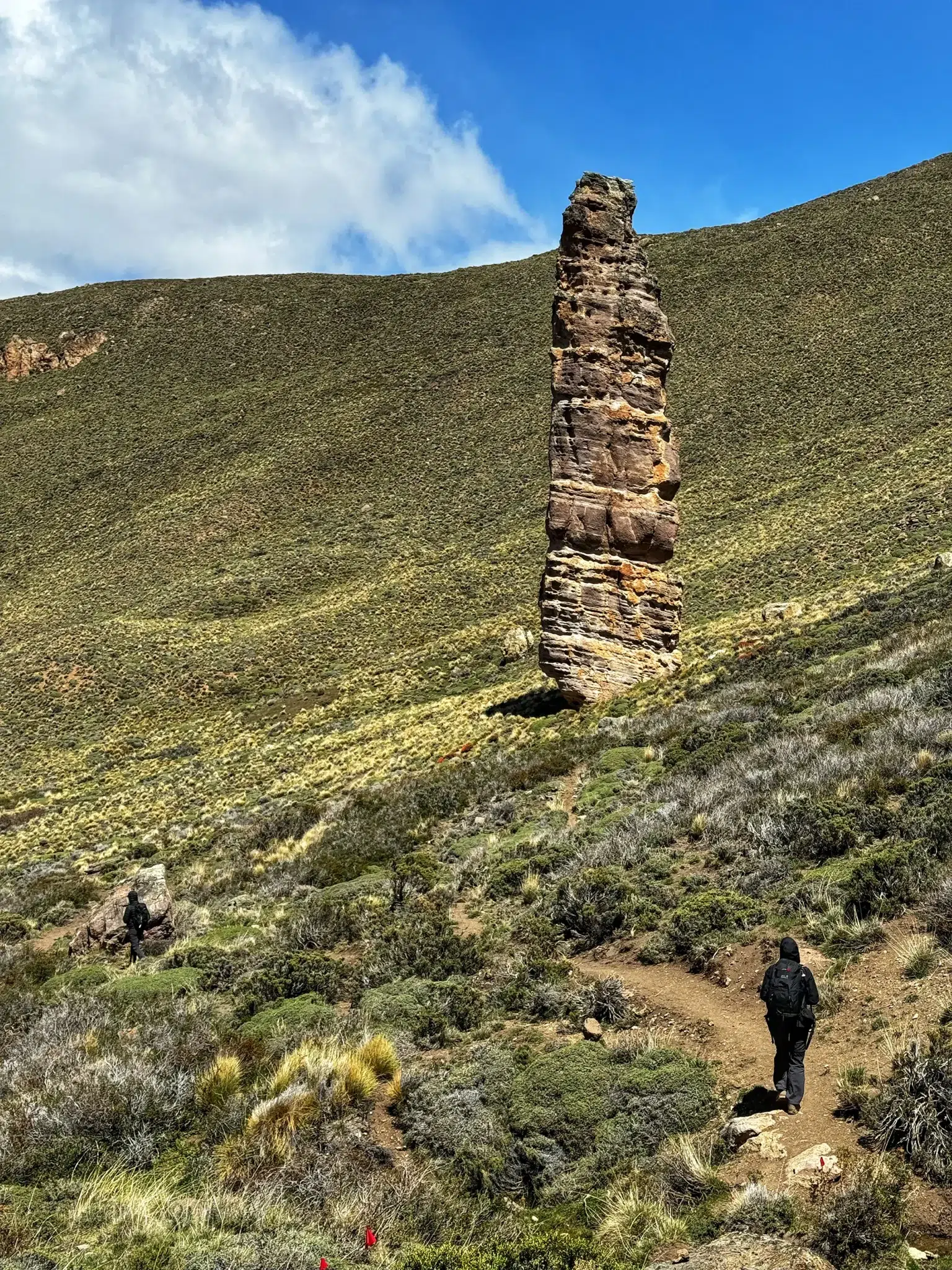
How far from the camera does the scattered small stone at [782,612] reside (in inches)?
931

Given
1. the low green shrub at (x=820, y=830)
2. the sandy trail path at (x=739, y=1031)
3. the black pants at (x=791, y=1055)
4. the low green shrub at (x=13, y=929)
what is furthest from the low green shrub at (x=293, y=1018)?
the low green shrub at (x=13, y=929)

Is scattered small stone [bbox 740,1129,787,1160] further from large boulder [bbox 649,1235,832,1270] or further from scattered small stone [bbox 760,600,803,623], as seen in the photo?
scattered small stone [bbox 760,600,803,623]

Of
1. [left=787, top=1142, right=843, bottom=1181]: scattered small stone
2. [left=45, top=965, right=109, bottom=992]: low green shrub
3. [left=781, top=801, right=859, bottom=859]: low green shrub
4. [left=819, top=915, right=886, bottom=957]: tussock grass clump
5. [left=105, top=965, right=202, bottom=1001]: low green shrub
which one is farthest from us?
[left=45, top=965, right=109, bottom=992]: low green shrub

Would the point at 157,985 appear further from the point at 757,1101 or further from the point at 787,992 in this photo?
the point at 787,992

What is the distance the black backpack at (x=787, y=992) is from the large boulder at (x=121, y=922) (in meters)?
8.85

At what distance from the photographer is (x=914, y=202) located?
68.6 metres

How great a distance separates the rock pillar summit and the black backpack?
1464 cm

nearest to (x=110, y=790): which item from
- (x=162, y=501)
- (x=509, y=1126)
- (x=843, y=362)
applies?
(x=509, y=1126)

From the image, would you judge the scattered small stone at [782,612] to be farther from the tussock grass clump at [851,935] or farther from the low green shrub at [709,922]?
the tussock grass clump at [851,935]

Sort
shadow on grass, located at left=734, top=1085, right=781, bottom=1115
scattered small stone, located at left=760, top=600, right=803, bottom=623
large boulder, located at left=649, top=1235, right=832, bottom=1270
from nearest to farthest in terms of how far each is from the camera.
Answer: large boulder, located at left=649, top=1235, right=832, bottom=1270
shadow on grass, located at left=734, top=1085, right=781, bottom=1115
scattered small stone, located at left=760, top=600, right=803, bottom=623

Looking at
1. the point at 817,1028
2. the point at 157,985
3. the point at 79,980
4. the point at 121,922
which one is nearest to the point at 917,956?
the point at 817,1028

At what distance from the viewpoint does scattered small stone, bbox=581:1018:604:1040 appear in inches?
263

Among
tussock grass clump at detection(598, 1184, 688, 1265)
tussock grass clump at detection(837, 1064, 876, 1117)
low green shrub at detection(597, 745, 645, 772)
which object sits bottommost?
tussock grass clump at detection(598, 1184, 688, 1265)

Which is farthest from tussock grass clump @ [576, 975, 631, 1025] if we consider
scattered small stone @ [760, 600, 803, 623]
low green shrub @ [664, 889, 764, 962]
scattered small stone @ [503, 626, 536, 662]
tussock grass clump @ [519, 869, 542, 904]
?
scattered small stone @ [503, 626, 536, 662]
